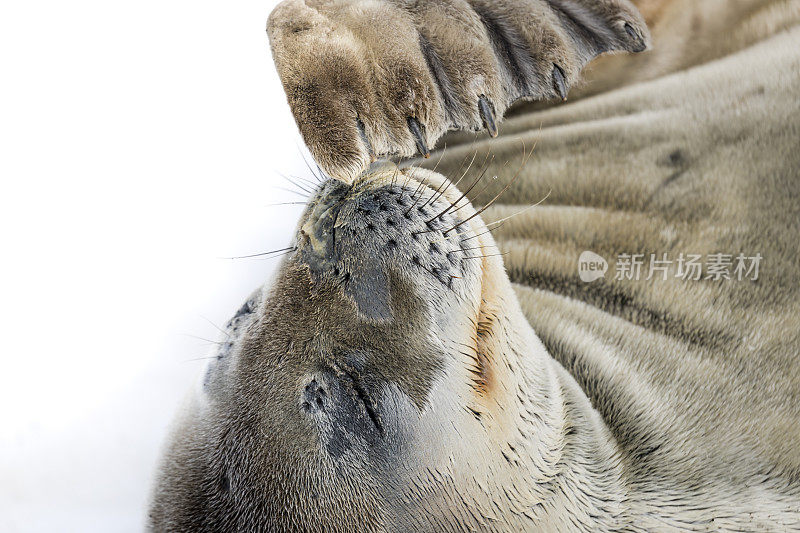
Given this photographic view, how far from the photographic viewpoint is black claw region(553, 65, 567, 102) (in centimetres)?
121

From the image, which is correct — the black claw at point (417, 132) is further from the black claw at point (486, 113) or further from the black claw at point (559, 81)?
the black claw at point (559, 81)

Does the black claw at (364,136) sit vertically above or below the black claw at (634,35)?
above

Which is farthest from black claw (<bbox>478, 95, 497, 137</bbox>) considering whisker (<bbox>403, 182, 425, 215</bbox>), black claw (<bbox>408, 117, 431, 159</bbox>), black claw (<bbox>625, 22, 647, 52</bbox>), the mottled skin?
black claw (<bbox>625, 22, 647, 52</bbox>)

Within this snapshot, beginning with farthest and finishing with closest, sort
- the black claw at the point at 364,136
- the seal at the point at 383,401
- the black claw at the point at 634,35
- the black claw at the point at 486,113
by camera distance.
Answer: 1. the black claw at the point at 634,35
2. the black claw at the point at 486,113
3. the black claw at the point at 364,136
4. the seal at the point at 383,401

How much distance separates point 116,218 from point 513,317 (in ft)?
3.85

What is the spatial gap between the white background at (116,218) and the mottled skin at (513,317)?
1.84ft

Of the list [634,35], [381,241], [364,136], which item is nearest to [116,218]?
[364,136]

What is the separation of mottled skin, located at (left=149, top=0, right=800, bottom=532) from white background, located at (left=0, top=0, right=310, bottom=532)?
56 centimetres

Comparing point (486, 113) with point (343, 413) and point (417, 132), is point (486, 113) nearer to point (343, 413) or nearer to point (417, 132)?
point (417, 132)

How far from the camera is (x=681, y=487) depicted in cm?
98

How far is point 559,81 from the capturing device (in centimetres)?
121

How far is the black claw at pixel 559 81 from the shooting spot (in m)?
1.21

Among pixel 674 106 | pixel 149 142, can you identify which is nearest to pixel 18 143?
pixel 149 142

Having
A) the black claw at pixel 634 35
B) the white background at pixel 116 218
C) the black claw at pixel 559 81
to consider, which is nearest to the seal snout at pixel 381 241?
the black claw at pixel 559 81
